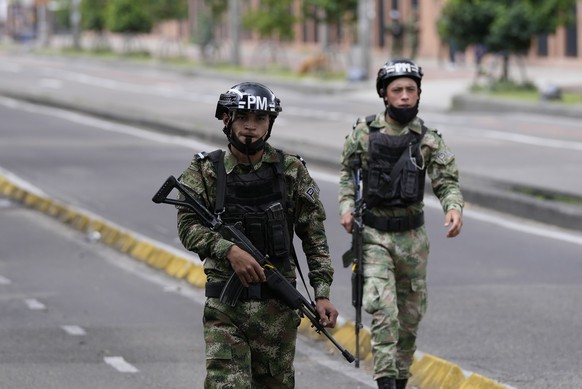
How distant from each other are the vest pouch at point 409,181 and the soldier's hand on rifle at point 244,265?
212 cm

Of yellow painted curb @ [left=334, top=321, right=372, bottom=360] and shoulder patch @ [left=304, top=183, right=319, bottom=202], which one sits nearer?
shoulder patch @ [left=304, top=183, right=319, bottom=202]

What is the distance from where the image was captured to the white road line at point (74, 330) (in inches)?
407

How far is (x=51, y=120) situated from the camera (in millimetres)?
29812

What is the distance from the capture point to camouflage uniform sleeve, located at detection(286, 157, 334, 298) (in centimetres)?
641

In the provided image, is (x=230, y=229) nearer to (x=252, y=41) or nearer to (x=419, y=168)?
(x=419, y=168)

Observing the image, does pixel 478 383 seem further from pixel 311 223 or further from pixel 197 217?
pixel 197 217

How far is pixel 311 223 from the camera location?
21.2 ft

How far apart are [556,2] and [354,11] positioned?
1295cm

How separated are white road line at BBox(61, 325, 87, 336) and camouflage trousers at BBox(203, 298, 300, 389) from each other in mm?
4135

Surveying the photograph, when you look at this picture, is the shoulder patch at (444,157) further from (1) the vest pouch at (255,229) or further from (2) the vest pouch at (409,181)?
(1) the vest pouch at (255,229)

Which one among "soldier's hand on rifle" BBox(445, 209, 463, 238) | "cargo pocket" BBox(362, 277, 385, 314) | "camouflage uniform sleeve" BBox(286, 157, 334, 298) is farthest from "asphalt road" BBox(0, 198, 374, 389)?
"camouflage uniform sleeve" BBox(286, 157, 334, 298)

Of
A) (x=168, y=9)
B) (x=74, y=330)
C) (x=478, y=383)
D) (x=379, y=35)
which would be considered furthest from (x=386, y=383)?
(x=168, y=9)

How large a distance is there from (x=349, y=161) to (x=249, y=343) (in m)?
2.20

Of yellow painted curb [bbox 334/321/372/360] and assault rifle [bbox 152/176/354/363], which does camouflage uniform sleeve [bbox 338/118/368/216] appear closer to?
yellow painted curb [bbox 334/321/372/360]
